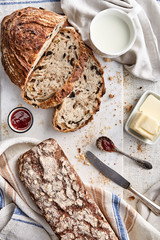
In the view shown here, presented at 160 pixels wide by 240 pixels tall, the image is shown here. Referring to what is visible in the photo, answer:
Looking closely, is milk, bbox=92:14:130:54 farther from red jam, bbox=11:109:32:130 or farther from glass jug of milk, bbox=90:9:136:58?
red jam, bbox=11:109:32:130

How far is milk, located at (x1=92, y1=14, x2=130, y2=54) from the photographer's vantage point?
3.91m

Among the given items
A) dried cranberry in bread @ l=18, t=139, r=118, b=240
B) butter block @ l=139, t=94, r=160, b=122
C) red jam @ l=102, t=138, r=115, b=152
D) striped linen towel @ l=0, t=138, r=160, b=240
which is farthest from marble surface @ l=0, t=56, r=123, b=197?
dried cranberry in bread @ l=18, t=139, r=118, b=240

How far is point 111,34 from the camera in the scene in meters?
3.93

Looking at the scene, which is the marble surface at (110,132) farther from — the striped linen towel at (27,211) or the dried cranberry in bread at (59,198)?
the dried cranberry in bread at (59,198)

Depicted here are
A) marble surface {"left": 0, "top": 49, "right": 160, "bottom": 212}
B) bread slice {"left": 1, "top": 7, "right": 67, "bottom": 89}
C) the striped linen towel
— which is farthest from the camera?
marble surface {"left": 0, "top": 49, "right": 160, "bottom": 212}

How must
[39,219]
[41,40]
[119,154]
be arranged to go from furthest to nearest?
[119,154] → [39,219] → [41,40]

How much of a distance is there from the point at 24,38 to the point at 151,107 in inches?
70.8

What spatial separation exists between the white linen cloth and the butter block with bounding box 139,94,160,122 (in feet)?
1.04

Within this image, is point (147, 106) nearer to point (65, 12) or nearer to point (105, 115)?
point (105, 115)

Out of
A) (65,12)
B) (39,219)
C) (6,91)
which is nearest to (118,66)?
(65,12)

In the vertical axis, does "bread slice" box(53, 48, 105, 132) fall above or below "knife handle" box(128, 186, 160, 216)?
above

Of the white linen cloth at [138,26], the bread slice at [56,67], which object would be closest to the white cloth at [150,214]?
the white linen cloth at [138,26]

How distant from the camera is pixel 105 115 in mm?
4223

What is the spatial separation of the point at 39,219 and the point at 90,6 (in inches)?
109
